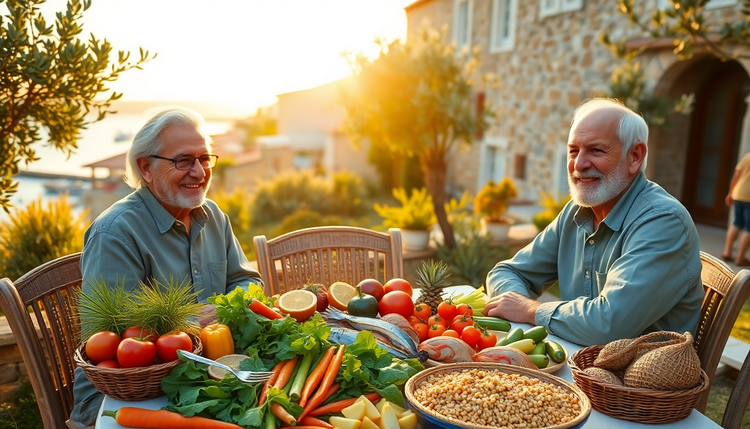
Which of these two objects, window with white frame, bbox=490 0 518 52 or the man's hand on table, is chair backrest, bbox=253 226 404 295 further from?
window with white frame, bbox=490 0 518 52

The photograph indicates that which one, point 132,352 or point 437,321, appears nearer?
point 132,352

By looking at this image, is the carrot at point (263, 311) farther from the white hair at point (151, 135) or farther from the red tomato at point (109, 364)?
the white hair at point (151, 135)

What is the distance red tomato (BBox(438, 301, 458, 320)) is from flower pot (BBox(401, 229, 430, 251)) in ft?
15.8

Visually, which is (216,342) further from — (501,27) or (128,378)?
(501,27)

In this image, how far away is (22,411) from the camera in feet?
11.6

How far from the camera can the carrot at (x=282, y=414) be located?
1524 mm

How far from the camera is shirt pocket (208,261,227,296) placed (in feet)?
9.77

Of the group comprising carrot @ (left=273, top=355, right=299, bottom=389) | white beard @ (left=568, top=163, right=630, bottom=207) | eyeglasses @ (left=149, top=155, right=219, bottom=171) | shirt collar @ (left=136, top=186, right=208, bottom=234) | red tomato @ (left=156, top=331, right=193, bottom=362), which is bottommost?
carrot @ (left=273, top=355, right=299, bottom=389)

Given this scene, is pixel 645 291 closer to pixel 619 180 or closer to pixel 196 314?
pixel 619 180

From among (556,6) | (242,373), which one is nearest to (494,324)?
(242,373)

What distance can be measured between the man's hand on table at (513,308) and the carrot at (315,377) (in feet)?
3.33

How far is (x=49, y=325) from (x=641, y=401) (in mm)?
2323

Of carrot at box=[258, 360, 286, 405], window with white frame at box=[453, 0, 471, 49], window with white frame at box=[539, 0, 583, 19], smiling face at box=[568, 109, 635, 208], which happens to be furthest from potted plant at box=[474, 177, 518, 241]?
window with white frame at box=[453, 0, 471, 49]

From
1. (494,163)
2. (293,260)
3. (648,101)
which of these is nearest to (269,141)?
(494,163)
